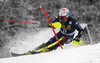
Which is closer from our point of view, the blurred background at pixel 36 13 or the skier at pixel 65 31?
the skier at pixel 65 31

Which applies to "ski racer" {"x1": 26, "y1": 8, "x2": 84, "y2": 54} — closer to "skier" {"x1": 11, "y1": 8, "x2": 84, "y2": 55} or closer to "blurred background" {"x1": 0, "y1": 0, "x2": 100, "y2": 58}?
"skier" {"x1": 11, "y1": 8, "x2": 84, "y2": 55}

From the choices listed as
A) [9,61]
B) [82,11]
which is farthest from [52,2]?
[9,61]

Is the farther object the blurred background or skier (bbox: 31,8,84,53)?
the blurred background

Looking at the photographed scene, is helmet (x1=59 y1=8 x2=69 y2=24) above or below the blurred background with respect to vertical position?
above

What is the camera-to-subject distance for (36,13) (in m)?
11.3

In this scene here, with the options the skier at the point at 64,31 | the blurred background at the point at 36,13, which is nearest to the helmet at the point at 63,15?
the skier at the point at 64,31

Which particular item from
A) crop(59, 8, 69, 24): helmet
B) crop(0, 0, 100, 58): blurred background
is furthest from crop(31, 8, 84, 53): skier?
crop(0, 0, 100, 58): blurred background

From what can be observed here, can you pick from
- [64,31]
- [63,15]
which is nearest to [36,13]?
[64,31]

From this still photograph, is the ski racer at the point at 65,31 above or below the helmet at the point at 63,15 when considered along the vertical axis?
below

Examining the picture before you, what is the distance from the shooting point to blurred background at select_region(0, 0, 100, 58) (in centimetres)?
759

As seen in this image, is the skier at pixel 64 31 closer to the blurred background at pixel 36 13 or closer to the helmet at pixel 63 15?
the helmet at pixel 63 15

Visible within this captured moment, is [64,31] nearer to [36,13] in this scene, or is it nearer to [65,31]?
[65,31]

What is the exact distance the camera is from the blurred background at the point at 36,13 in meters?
7.59

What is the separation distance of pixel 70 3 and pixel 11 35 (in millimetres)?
6897
